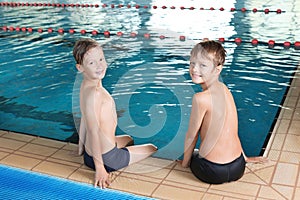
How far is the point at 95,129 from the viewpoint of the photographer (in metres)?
2.92

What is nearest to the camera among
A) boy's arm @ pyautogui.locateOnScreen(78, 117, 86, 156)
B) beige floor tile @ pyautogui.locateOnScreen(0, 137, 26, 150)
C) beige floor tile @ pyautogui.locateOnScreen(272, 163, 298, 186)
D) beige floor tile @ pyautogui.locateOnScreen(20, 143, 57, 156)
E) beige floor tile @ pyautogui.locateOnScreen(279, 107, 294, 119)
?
beige floor tile @ pyautogui.locateOnScreen(272, 163, 298, 186)

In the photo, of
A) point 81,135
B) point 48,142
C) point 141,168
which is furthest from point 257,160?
point 48,142

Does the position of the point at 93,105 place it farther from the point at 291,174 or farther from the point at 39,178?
the point at 291,174

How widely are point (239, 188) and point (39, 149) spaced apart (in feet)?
5.75

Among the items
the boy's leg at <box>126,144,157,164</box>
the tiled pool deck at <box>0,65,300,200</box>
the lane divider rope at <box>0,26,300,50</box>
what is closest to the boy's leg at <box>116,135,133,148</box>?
the boy's leg at <box>126,144,157,164</box>

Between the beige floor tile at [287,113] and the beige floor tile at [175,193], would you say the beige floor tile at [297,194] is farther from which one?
the beige floor tile at [287,113]

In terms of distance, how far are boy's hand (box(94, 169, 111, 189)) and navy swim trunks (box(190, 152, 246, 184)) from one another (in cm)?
67

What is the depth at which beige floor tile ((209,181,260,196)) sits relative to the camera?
A: 277 cm

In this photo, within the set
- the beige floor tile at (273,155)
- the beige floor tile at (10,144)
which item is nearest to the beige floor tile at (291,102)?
the beige floor tile at (273,155)

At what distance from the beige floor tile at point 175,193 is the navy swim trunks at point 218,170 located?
145 mm

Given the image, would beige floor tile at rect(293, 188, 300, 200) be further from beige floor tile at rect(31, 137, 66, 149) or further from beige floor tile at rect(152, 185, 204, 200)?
beige floor tile at rect(31, 137, 66, 149)

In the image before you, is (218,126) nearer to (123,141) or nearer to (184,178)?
(184,178)

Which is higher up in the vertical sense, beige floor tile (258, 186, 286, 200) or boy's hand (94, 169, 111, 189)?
boy's hand (94, 169, 111, 189)

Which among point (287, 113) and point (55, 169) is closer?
point (55, 169)
